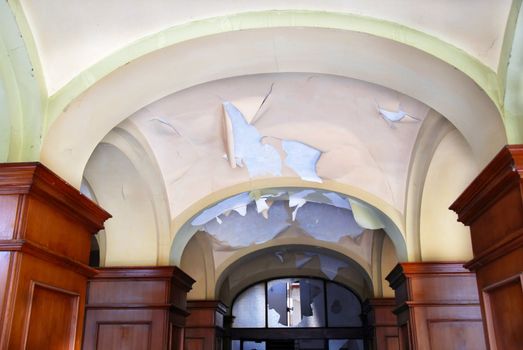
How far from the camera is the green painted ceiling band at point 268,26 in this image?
3.62 m

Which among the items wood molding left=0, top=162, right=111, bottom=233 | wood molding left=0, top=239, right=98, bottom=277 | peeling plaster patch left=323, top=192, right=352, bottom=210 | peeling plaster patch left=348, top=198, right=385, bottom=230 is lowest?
wood molding left=0, top=239, right=98, bottom=277

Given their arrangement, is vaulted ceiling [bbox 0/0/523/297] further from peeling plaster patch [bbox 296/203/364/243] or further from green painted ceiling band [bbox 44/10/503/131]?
peeling plaster patch [bbox 296/203/364/243]

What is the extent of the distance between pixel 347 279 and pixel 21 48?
8.85 metres

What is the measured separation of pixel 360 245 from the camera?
9.09 metres

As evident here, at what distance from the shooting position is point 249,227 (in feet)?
28.1

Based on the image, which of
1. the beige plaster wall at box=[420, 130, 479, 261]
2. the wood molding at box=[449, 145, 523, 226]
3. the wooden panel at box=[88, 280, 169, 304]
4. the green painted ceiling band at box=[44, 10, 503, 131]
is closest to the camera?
the wood molding at box=[449, 145, 523, 226]

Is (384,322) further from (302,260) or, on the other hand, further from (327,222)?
(302,260)

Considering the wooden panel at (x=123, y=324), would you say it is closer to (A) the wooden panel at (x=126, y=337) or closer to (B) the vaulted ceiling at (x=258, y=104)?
(A) the wooden panel at (x=126, y=337)

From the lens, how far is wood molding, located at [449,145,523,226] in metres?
3.10

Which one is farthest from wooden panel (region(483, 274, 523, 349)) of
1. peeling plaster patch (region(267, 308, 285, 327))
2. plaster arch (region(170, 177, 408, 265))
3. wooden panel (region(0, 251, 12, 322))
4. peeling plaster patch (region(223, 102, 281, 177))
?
peeling plaster patch (region(267, 308, 285, 327))

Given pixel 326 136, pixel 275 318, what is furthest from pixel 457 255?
pixel 275 318

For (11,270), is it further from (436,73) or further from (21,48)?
(436,73)

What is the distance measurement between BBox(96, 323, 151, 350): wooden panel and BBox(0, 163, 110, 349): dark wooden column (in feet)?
6.82

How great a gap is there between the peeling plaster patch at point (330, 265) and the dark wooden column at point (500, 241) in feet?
22.4
